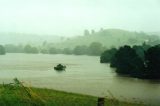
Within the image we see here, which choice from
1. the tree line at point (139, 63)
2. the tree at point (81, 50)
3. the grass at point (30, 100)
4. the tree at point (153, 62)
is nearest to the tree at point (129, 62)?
the tree line at point (139, 63)

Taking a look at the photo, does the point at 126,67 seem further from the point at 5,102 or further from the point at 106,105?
the point at 5,102

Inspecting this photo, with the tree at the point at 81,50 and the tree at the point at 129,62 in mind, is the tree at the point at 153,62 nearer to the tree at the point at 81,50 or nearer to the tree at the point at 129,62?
the tree at the point at 129,62

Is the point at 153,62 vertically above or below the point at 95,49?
below

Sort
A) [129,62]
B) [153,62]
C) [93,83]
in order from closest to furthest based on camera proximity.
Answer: [93,83] → [153,62] → [129,62]

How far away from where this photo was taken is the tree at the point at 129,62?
71769 millimetres

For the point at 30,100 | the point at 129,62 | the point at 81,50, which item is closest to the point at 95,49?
the point at 81,50

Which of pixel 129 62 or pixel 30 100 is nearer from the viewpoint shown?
pixel 30 100

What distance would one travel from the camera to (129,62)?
7356cm

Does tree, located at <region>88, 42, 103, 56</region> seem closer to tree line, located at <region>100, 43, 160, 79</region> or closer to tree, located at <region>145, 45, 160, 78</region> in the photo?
tree line, located at <region>100, 43, 160, 79</region>

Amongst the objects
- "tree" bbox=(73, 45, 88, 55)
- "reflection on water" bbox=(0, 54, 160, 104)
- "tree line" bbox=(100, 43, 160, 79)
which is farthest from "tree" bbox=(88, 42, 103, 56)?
"tree line" bbox=(100, 43, 160, 79)

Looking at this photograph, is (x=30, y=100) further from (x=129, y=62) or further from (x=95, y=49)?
(x=95, y=49)

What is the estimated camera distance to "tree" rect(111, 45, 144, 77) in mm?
71769

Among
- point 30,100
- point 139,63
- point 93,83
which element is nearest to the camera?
point 30,100

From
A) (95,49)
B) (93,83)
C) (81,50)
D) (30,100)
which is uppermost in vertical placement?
(95,49)
